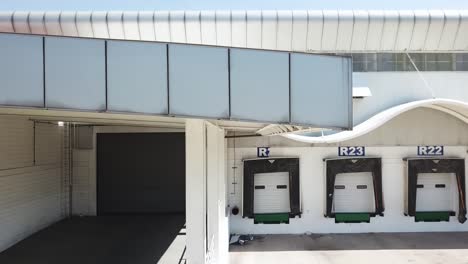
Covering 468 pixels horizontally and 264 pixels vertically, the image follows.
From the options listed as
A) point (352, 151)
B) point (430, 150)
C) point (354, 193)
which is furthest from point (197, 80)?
point (430, 150)

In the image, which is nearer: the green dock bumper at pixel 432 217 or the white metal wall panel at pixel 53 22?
the white metal wall panel at pixel 53 22

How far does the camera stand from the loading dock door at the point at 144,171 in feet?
49.8

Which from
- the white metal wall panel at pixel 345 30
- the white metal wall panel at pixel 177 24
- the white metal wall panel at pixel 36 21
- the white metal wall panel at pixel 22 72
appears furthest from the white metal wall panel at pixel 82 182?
the white metal wall panel at pixel 22 72

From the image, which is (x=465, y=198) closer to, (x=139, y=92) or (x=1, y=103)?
(x=139, y=92)

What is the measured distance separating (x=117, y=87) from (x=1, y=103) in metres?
1.26

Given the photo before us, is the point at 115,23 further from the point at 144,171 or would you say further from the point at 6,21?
the point at 144,171

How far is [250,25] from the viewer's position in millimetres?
12188

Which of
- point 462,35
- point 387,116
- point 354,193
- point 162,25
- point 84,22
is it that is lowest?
point 354,193

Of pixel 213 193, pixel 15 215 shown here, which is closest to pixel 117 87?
pixel 213 193

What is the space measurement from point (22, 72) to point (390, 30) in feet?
36.5

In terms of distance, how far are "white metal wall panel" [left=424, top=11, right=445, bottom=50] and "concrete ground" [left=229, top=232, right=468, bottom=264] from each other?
627 cm

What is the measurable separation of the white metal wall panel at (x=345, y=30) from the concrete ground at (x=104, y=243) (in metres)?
7.59

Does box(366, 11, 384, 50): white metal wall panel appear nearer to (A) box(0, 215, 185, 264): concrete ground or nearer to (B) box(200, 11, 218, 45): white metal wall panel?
(B) box(200, 11, 218, 45): white metal wall panel

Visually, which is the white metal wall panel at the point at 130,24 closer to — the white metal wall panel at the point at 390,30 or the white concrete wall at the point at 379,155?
the white concrete wall at the point at 379,155
